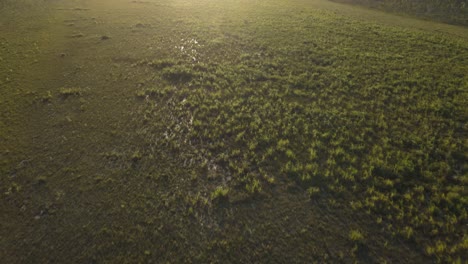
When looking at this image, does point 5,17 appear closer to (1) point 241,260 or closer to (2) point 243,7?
(2) point 243,7

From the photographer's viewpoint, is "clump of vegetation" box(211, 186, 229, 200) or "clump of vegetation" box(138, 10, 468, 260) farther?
"clump of vegetation" box(211, 186, 229, 200)

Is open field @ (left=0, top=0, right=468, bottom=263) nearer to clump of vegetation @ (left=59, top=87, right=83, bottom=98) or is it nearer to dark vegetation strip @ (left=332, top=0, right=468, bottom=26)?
clump of vegetation @ (left=59, top=87, right=83, bottom=98)

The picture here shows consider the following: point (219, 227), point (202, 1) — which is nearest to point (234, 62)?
point (219, 227)

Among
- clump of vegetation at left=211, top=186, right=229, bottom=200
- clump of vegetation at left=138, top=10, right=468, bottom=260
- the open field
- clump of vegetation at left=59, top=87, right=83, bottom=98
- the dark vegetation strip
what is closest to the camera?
the open field

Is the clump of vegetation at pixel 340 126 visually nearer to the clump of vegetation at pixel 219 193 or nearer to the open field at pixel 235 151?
the open field at pixel 235 151

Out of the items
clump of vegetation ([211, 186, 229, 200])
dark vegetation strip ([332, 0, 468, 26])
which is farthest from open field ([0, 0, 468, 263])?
dark vegetation strip ([332, 0, 468, 26])

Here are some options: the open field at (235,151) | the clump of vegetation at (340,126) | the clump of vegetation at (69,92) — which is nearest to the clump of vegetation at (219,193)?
the open field at (235,151)

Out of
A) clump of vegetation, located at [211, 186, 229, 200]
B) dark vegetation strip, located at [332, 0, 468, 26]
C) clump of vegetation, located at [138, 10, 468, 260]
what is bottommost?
clump of vegetation, located at [211, 186, 229, 200]

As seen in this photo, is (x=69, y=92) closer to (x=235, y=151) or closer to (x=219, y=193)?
(x=235, y=151)
